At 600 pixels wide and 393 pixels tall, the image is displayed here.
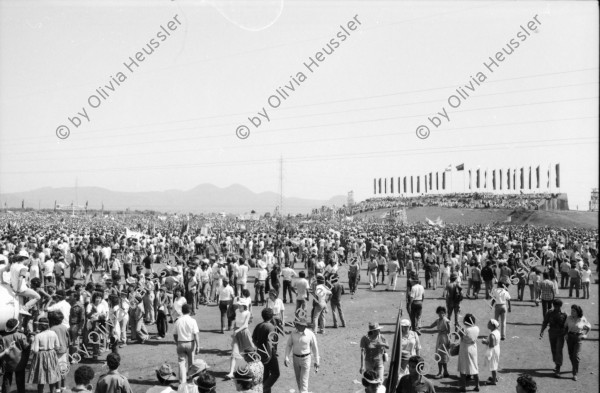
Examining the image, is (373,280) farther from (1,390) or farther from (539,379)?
(1,390)

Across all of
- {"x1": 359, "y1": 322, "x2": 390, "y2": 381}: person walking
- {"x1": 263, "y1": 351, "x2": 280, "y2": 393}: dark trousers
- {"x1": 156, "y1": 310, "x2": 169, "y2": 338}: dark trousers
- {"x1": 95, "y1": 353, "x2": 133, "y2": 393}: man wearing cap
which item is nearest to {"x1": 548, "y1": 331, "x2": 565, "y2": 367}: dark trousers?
A: {"x1": 359, "y1": 322, "x2": 390, "y2": 381}: person walking

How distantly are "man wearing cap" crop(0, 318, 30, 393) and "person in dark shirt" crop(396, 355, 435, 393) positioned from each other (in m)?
6.28

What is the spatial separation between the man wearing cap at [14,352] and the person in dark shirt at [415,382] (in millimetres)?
6281

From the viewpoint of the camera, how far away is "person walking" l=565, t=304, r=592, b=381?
8930 millimetres

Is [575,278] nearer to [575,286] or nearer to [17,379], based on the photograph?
[575,286]

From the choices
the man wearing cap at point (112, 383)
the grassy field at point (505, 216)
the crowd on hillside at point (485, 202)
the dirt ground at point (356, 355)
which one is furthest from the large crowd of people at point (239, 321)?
the crowd on hillside at point (485, 202)

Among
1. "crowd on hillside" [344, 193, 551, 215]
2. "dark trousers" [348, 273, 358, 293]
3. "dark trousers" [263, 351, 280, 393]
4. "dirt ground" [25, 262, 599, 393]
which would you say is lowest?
"dirt ground" [25, 262, 599, 393]

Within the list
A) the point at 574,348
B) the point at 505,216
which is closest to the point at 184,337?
the point at 574,348

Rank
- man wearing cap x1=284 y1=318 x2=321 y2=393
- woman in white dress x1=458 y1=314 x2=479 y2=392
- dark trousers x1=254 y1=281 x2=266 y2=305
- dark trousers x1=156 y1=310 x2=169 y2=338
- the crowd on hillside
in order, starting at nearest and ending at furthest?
1. man wearing cap x1=284 y1=318 x2=321 y2=393
2. woman in white dress x1=458 y1=314 x2=479 y2=392
3. dark trousers x1=156 y1=310 x2=169 y2=338
4. dark trousers x1=254 y1=281 x2=266 y2=305
5. the crowd on hillside

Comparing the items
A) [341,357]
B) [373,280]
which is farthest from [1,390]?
[373,280]

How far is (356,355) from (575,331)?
Answer: 182 inches

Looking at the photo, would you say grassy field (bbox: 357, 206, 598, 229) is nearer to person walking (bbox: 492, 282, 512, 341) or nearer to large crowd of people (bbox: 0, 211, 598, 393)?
large crowd of people (bbox: 0, 211, 598, 393)

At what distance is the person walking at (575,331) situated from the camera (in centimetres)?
893

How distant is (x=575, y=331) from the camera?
29.4ft
